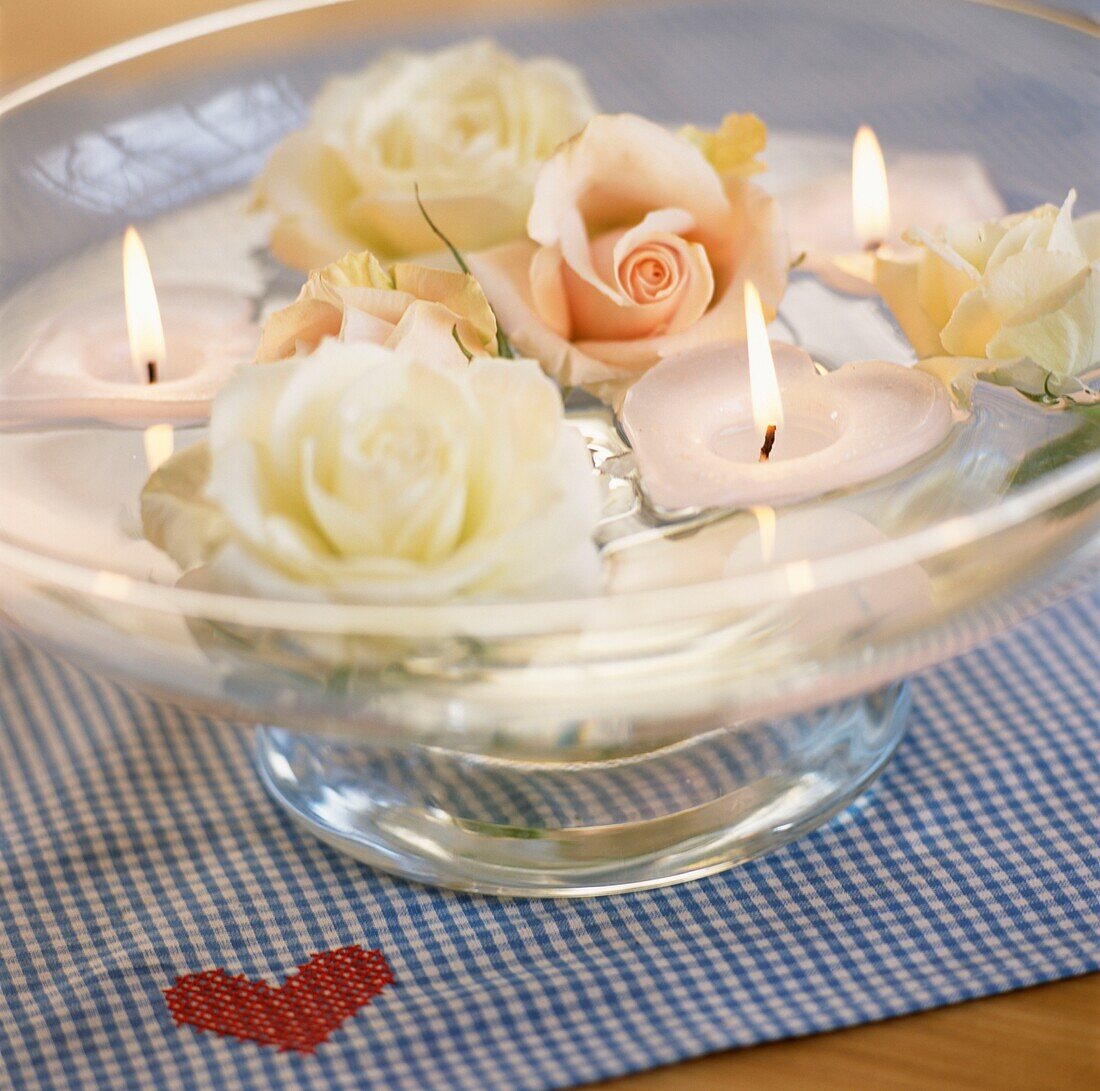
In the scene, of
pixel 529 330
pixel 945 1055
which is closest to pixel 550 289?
pixel 529 330

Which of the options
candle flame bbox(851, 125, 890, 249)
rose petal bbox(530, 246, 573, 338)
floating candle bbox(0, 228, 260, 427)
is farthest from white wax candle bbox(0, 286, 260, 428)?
candle flame bbox(851, 125, 890, 249)

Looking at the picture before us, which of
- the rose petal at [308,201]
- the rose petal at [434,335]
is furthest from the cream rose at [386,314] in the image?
the rose petal at [308,201]

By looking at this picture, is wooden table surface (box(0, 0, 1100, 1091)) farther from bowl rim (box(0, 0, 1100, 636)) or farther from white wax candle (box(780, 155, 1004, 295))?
white wax candle (box(780, 155, 1004, 295))

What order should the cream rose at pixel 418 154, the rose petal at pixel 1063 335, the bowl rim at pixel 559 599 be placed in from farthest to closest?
the cream rose at pixel 418 154 → the rose petal at pixel 1063 335 → the bowl rim at pixel 559 599

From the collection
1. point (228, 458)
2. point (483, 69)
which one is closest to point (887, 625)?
point (228, 458)

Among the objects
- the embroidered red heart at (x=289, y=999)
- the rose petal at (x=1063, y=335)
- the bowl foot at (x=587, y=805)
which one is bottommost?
the embroidered red heart at (x=289, y=999)

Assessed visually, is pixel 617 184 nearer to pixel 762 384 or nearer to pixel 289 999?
pixel 762 384

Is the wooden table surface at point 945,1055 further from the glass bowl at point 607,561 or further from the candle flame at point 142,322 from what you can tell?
the candle flame at point 142,322
